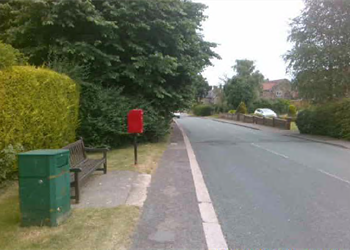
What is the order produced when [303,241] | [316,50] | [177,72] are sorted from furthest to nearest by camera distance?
[316,50]
[177,72]
[303,241]

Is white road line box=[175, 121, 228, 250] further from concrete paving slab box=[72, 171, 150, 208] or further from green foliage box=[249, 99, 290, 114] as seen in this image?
green foliage box=[249, 99, 290, 114]

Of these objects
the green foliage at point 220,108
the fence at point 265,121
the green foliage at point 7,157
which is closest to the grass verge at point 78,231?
the green foliage at point 7,157

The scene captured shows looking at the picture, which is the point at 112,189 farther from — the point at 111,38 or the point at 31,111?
the point at 111,38

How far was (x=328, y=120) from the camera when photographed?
63.1ft

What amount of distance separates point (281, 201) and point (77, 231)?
3632 mm

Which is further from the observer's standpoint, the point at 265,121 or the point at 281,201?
the point at 265,121

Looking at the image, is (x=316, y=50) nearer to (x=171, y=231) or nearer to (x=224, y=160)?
(x=224, y=160)

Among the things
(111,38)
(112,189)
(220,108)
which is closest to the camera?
(112,189)

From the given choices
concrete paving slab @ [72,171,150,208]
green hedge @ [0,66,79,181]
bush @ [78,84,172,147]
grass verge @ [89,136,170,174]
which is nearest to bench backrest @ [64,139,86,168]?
concrete paving slab @ [72,171,150,208]

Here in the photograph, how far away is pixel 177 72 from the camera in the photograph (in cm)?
1376

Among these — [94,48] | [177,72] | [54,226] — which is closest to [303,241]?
[54,226]

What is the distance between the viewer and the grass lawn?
372 centimetres

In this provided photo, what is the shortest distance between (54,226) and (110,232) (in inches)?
31.3

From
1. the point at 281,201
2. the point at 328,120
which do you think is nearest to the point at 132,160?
the point at 281,201
